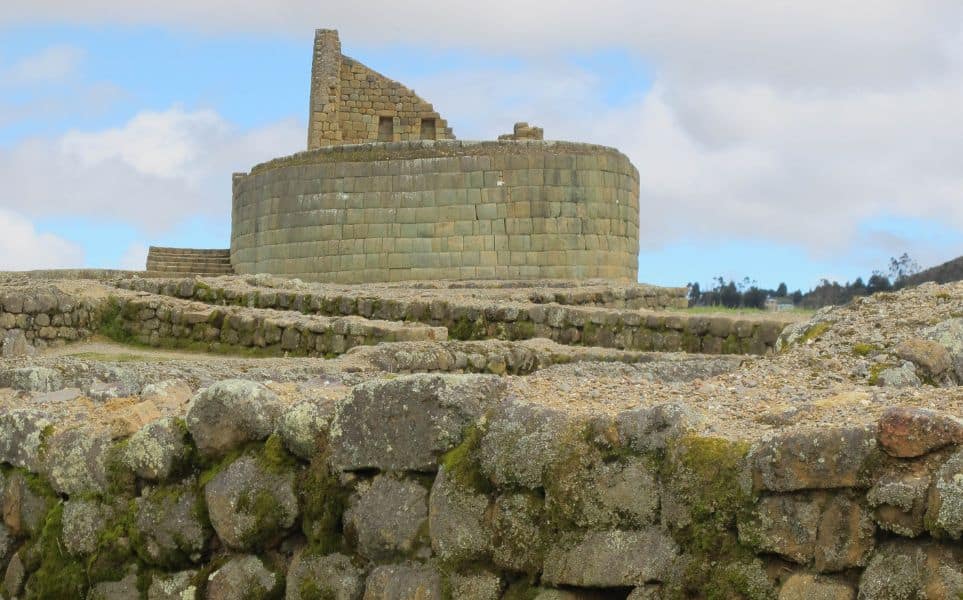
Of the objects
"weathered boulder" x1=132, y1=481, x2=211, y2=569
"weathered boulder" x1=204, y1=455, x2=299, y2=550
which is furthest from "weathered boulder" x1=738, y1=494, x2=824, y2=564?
"weathered boulder" x1=132, y1=481, x2=211, y2=569

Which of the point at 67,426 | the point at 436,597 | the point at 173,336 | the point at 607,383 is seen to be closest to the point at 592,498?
the point at 436,597

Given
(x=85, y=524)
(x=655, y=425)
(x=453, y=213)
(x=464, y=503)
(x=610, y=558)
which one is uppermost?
(x=453, y=213)

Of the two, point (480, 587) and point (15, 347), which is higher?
point (15, 347)

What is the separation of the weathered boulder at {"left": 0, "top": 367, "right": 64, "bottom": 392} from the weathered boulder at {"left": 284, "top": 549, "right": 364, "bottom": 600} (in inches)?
112

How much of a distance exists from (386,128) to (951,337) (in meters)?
25.0

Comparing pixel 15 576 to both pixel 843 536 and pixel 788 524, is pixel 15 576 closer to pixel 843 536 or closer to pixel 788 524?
pixel 788 524

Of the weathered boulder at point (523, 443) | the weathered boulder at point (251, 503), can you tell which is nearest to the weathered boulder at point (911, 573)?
the weathered boulder at point (523, 443)

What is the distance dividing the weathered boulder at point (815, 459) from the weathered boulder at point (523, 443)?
730 millimetres

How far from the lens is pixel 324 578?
5203 millimetres

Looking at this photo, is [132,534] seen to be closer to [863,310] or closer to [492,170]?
[863,310]

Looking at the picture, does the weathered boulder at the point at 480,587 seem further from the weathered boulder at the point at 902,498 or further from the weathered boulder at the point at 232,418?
the weathered boulder at the point at 902,498

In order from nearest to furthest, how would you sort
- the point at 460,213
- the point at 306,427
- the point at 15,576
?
1. the point at 306,427
2. the point at 15,576
3. the point at 460,213

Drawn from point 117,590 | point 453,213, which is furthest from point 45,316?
point 117,590

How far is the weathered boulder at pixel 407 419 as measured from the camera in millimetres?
4973
